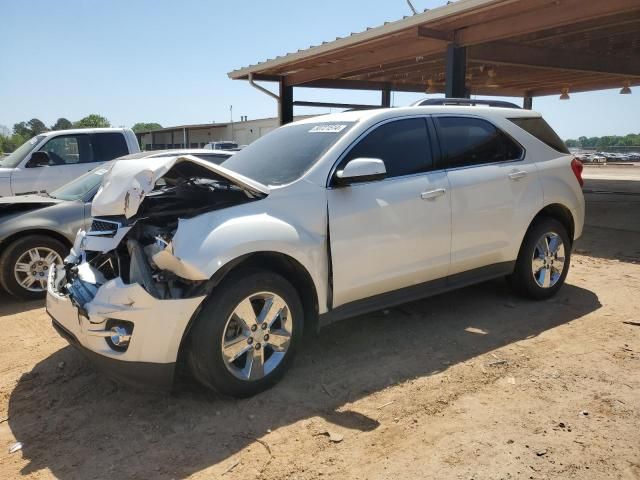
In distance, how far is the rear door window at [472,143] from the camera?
4.34 meters

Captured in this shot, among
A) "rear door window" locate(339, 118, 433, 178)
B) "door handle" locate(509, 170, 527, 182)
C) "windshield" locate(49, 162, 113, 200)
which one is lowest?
"windshield" locate(49, 162, 113, 200)

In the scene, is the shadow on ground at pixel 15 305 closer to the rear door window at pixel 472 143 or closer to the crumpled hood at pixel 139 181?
the crumpled hood at pixel 139 181

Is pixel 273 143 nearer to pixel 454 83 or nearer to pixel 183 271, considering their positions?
pixel 183 271

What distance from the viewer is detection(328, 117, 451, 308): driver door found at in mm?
3602

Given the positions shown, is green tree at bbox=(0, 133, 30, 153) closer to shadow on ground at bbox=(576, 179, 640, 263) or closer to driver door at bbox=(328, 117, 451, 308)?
shadow on ground at bbox=(576, 179, 640, 263)

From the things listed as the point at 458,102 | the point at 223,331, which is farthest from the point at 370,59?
the point at 223,331

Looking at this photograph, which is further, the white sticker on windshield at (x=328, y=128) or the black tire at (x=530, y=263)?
the black tire at (x=530, y=263)

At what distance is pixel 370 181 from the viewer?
149 inches

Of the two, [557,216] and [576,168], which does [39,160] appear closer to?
[557,216]

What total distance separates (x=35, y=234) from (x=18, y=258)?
0.31 m

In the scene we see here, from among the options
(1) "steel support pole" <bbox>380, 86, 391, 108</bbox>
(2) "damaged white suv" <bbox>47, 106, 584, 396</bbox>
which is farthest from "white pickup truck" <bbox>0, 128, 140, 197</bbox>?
(1) "steel support pole" <bbox>380, 86, 391, 108</bbox>

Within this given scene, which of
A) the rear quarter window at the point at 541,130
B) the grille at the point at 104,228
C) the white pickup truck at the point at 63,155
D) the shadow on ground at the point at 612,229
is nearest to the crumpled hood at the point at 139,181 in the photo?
the grille at the point at 104,228

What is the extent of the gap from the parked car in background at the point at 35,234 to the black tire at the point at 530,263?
3428 mm

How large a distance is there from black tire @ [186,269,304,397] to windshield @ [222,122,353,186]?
0.77 metres
